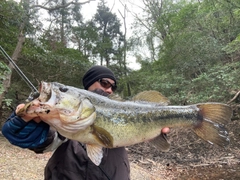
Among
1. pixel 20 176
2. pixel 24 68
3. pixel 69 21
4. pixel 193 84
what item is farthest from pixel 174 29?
pixel 69 21

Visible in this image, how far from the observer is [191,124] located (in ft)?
7.44

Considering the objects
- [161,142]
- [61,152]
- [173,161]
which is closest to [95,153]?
[61,152]

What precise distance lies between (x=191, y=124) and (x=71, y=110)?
1201mm

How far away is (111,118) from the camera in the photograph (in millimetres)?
1794

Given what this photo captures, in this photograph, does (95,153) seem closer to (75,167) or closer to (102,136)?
(102,136)

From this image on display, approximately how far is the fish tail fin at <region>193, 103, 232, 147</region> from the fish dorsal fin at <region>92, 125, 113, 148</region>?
0.94m

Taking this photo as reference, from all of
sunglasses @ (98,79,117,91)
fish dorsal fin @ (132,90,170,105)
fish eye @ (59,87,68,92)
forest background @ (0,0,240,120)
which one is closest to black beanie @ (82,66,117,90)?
sunglasses @ (98,79,117,91)

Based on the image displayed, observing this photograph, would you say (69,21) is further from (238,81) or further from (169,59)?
(238,81)

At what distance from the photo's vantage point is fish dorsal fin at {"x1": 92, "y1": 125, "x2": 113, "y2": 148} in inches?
66.4

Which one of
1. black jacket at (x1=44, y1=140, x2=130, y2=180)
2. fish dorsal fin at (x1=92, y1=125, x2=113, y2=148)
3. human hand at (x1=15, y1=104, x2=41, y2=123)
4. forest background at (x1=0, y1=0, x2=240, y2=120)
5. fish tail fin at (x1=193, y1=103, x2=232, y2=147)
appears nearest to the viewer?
human hand at (x1=15, y1=104, x2=41, y2=123)

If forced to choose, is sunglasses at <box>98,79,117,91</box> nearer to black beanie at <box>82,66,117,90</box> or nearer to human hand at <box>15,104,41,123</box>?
black beanie at <box>82,66,117,90</box>

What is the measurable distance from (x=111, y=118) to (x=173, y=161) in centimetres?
957

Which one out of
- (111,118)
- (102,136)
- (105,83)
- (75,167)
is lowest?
(75,167)

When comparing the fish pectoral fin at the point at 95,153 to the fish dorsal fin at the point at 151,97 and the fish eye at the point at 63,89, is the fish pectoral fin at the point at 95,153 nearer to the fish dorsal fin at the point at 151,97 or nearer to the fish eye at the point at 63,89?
the fish eye at the point at 63,89
